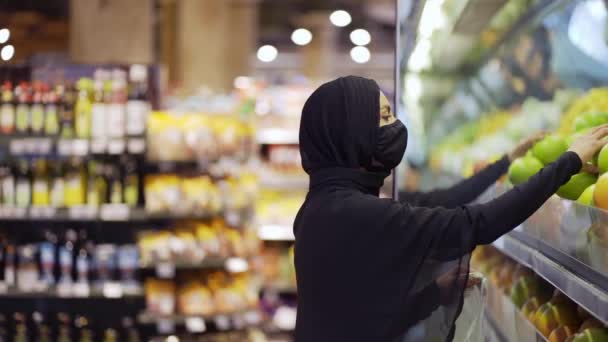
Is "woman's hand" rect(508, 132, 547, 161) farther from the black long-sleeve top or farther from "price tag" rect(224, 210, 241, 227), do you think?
"price tag" rect(224, 210, 241, 227)

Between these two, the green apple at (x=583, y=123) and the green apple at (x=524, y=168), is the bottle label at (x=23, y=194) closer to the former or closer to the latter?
the green apple at (x=524, y=168)

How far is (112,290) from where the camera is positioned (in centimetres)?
568

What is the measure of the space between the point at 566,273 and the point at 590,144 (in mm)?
259

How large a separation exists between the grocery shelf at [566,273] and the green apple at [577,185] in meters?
0.13

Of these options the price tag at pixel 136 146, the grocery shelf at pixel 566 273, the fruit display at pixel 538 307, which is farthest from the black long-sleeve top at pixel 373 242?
the price tag at pixel 136 146

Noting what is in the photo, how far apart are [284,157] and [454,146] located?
264 cm

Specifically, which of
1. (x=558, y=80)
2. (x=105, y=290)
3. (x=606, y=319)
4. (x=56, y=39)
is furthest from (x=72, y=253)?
(x=56, y=39)

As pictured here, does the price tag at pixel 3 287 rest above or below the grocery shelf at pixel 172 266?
below

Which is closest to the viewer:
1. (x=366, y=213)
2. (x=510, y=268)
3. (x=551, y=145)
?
(x=366, y=213)

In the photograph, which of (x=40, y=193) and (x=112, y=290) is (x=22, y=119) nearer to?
(x=40, y=193)

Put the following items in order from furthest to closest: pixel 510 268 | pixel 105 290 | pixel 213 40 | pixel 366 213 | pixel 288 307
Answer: pixel 213 40 < pixel 288 307 < pixel 105 290 < pixel 510 268 < pixel 366 213

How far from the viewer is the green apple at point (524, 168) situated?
7.71ft

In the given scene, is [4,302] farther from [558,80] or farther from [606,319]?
[606,319]

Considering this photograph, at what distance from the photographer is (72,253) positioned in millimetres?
5777
